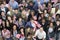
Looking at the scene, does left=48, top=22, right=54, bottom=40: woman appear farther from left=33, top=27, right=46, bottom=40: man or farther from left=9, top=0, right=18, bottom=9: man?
left=9, top=0, right=18, bottom=9: man

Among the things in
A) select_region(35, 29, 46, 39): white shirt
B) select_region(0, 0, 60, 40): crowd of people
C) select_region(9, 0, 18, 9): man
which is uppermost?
select_region(9, 0, 18, 9): man

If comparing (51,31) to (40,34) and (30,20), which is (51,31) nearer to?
(40,34)

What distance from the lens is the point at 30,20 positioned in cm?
952

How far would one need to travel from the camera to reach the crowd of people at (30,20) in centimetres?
934

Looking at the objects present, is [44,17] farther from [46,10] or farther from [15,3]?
[15,3]

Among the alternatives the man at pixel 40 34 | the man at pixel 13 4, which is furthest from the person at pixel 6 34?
the man at pixel 13 4

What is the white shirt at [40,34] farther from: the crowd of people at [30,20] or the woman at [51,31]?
the woman at [51,31]

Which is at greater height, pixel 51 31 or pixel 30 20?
pixel 30 20

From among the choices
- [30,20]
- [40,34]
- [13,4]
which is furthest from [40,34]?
[13,4]

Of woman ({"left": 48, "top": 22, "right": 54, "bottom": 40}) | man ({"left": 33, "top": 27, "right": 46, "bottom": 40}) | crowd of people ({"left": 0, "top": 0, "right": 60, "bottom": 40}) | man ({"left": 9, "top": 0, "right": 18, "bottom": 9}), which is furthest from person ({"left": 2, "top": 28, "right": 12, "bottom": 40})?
woman ({"left": 48, "top": 22, "right": 54, "bottom": 40})

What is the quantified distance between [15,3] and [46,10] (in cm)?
102

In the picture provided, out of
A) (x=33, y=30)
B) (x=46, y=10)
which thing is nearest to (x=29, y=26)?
(x=33, y=30)

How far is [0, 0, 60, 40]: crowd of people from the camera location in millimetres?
9344

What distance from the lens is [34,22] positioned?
9516mm
